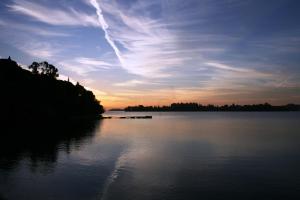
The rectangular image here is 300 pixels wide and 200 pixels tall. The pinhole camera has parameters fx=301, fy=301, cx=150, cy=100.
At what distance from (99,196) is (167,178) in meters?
10.1

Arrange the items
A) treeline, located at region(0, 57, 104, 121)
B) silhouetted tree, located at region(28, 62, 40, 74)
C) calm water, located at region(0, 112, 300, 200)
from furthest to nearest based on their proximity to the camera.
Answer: silhouetted tree, located at region(28, 62, 40, 74) < treeline, located at region(0, 57, 104, 121) < calm water, located at region(0, 112, 300, 200)

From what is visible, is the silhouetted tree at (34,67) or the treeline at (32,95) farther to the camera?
the silhouetted tree at (34,67)

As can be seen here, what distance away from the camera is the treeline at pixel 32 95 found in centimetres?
11881

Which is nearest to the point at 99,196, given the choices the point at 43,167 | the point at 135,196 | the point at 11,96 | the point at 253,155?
the point at 135,196

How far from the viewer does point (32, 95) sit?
138 m

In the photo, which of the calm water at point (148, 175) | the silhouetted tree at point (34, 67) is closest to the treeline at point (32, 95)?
the silhouetted tree at point (34, 67)

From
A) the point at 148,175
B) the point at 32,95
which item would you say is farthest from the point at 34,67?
the point at 148,175

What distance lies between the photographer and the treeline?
119m

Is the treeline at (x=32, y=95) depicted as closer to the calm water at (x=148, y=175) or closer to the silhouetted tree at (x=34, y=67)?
the silhouetted tree at (x=34, y=67)

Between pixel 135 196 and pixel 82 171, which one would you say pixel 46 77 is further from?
pixel 135 196

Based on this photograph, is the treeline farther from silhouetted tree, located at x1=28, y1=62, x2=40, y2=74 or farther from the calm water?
the calm water

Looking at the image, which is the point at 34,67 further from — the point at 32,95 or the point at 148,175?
the point at 148,175

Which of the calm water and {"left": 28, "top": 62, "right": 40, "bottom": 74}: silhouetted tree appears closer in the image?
the calm water

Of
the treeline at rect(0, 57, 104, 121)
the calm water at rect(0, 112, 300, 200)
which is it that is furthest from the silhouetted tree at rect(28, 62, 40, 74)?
the calm water at rect(0, 112, 300, 200)
